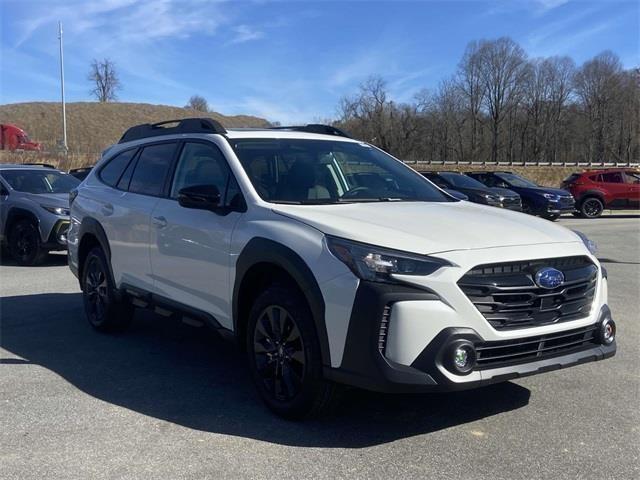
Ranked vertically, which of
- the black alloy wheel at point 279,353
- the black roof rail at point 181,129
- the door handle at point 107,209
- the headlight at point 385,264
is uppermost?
the black roof rail at point 181,129

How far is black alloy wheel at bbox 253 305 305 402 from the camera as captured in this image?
152 inches

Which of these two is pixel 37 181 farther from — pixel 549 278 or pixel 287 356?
pixel 549 278

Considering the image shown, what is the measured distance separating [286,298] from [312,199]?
35.0 inches

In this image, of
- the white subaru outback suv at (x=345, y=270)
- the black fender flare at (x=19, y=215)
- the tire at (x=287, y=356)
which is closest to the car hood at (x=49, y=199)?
the black fender flare at (x=19, y=215)

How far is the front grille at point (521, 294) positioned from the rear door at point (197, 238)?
5.62 ft

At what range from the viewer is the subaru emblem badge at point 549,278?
3615 millimetres

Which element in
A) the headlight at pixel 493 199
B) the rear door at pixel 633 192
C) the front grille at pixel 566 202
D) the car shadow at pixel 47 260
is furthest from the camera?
the rear door at pixel 633 192

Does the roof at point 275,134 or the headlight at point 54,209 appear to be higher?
the roof at point 275,134

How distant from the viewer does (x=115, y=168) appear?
6457 millimetres

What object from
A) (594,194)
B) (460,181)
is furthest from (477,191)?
(594,194)

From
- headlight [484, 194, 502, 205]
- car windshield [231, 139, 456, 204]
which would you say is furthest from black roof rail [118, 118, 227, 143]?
headlight [484, 194, 502, 205]

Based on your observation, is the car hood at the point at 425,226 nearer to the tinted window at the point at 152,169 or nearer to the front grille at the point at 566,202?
the tinted window at the point at 152,169

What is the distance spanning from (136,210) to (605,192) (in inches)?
Result: 886

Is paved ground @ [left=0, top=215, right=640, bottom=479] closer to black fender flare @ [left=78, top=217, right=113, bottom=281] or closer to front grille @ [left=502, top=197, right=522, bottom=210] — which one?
black fender flare @ [left=78, top=217, right=113, bottom=281]
